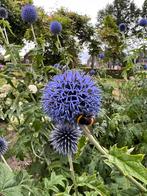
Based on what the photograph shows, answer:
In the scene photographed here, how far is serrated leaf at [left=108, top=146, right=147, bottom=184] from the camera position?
1.61 metres

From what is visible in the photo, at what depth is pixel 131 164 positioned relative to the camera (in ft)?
5.36

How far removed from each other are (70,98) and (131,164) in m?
0.46

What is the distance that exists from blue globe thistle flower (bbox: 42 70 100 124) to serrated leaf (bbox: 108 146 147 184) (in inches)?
12.7

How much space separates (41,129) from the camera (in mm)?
2932

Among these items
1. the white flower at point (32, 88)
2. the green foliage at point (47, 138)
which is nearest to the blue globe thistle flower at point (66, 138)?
the green foliage at point (47, 138)

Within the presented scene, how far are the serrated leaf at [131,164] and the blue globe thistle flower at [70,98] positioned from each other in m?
0.32

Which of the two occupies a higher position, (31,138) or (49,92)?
(49,92)

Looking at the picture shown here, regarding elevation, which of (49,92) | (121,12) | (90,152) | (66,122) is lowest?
(90,152)

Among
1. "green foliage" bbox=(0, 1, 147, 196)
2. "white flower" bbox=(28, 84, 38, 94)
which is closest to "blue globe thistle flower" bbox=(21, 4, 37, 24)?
"green foliage" bbox=(0, 1, 147, 196)

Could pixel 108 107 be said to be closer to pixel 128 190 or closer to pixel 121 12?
pixel 128 190

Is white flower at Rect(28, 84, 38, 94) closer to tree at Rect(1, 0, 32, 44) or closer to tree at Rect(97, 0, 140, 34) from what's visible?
tree at Rect(1, 0, 32, 44)

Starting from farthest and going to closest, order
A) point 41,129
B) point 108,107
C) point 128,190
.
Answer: point 108,107 → point 41,129 → point 128,190

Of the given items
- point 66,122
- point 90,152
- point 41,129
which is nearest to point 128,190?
point 66,122

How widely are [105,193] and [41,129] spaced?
111 centimetres
